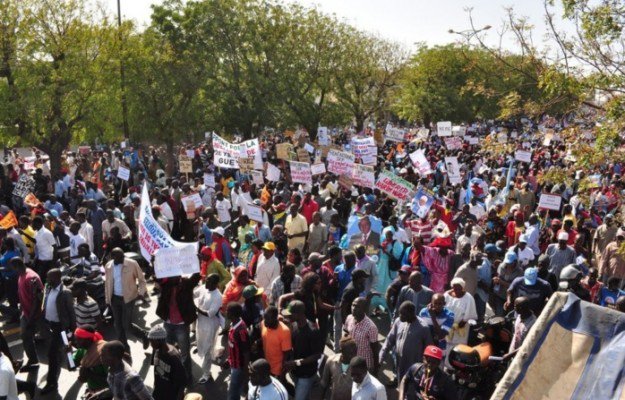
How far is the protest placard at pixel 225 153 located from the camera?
16781mm

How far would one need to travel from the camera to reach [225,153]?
1686cm

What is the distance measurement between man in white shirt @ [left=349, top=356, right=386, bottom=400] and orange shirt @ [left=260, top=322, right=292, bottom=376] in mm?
1222

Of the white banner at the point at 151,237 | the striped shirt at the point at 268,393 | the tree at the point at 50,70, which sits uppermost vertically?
the tree at the point at 50,70

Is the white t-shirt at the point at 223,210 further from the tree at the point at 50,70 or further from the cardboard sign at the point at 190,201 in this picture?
the tree at the point at 50,70

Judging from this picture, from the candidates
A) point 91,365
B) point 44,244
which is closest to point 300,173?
point 44,244

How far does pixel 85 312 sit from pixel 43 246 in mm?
3189

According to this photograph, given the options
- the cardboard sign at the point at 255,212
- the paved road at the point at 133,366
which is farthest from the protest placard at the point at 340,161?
the paved road at the point at 133,366

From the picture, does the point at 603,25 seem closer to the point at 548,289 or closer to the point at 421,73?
the point at 548,289

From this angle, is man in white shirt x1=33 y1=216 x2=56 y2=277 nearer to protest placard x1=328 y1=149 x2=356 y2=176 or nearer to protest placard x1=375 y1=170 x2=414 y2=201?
protest placard x1=375 y1=170 x2=414 y2=201

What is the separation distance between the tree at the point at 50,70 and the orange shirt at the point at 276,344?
50.4 ft

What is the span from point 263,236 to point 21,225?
4.19 meters

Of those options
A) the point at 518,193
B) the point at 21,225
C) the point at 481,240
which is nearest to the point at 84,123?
the point at 21,225

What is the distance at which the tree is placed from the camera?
19.0 metres

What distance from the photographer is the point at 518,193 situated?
14828 mm
